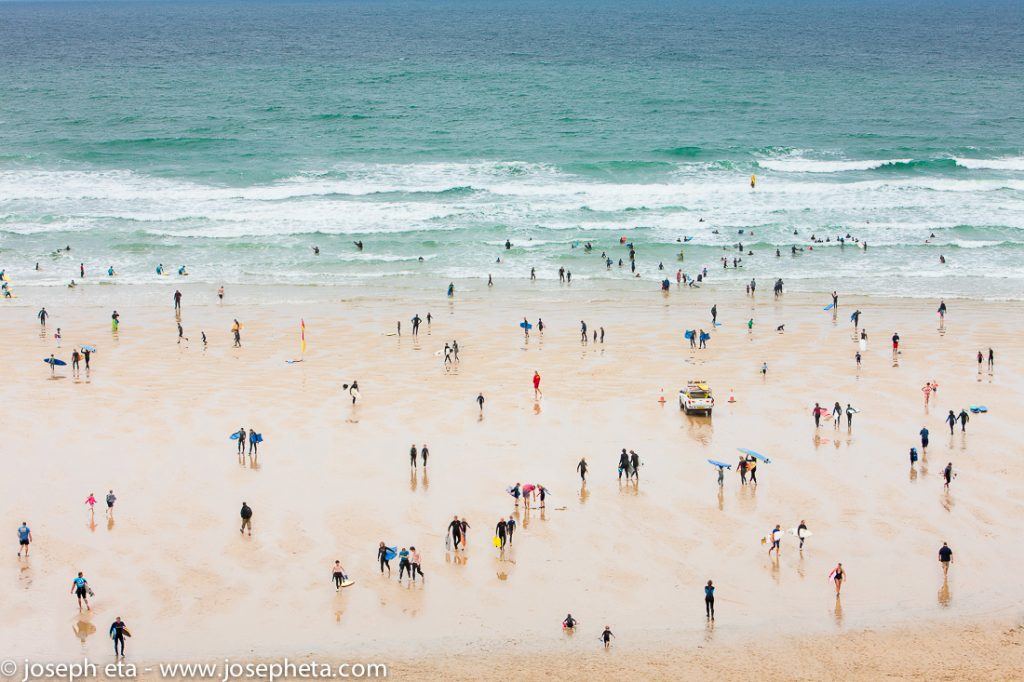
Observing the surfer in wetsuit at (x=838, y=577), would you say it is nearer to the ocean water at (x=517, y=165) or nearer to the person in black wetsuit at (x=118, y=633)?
the person in black wetsuit at (x=118, y=633)

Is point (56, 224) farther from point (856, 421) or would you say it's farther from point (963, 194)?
point (963, 194)

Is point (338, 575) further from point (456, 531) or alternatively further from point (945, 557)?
point (945, 557)

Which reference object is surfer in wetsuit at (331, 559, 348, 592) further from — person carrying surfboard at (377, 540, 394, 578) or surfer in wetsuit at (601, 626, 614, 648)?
surfer in wetsuit at (601, 626, 614, 648)

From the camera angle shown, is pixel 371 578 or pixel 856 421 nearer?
pixel 371 578

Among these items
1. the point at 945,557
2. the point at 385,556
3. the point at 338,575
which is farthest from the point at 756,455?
the point at 338,575

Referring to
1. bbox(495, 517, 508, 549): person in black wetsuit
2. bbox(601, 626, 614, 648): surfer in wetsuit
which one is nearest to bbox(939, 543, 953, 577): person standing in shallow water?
bbox(601, 626, 614, 648): surfer in wetsuit

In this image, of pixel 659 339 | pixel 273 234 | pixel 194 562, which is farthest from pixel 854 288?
pixel 194 562
